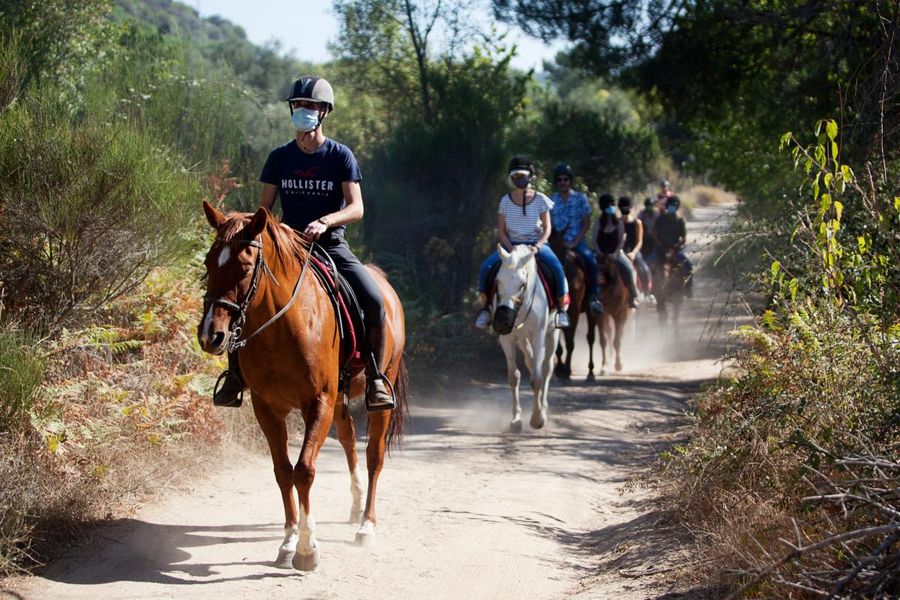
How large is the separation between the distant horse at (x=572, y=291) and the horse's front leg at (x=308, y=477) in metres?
8.66

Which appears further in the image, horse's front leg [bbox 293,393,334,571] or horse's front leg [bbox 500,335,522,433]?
horse's front leg [bbox 500,335,522,433]

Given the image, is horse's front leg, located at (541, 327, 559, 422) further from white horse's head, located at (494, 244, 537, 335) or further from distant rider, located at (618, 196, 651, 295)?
distant rider, located at (618, 196, 651, 295)

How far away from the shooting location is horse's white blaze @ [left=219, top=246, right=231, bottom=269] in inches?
233

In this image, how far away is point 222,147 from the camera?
527 inches

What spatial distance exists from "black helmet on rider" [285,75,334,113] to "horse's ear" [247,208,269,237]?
1.32 m

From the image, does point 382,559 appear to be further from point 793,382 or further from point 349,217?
point 793,382

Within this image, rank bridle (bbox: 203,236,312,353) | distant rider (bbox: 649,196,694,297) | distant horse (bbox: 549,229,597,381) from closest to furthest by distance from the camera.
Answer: bridle (bbox: 203,236,312,353), distant horse (bbox: 549,229,597,381), distant rider (bbox: 649,196,694,297)

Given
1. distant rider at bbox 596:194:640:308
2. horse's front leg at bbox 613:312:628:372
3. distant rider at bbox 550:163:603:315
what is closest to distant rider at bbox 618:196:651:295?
distant rider at bbox 596:194:640:308

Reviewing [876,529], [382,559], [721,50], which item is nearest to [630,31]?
[721,50]

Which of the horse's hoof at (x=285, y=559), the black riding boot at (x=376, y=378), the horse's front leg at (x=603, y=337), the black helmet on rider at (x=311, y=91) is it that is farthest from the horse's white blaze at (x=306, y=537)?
the horse's front leg at (x=603, y=337)

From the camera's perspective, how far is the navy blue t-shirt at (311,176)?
23.8ft

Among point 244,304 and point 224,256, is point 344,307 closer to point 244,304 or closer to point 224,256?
point 244,304

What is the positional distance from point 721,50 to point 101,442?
12.3 metres

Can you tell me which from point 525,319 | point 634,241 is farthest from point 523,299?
point 634,241
